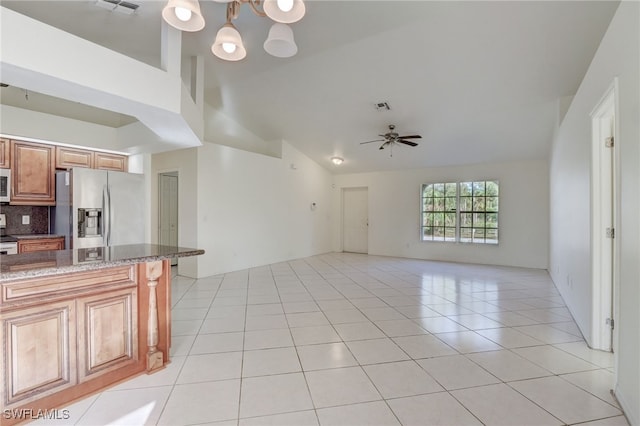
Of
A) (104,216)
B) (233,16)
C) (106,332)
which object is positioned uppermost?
(233,16)

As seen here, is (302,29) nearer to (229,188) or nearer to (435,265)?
(229,188)

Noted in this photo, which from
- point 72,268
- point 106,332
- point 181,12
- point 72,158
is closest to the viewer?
point 72,268

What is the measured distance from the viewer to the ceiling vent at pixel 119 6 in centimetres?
285

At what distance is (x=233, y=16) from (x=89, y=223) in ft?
11.1

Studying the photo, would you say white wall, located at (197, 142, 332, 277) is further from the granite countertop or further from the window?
the granite countertop

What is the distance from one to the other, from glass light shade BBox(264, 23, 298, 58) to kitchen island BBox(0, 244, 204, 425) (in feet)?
6.34

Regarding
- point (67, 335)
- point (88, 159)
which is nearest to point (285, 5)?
point (67, 335)

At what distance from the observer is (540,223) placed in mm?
6508

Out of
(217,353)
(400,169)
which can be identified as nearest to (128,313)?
(217,353)

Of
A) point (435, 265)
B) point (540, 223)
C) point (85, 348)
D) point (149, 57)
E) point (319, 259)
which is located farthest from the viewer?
point (319, 259)

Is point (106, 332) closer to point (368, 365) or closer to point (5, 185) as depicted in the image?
point (368, 365)

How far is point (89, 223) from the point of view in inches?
165

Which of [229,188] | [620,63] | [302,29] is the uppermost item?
[302,29]

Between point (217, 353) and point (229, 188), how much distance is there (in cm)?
387
